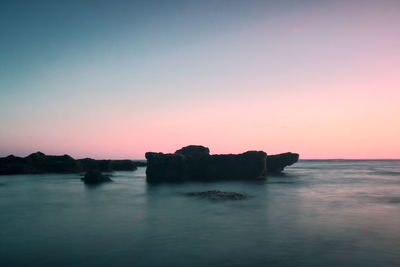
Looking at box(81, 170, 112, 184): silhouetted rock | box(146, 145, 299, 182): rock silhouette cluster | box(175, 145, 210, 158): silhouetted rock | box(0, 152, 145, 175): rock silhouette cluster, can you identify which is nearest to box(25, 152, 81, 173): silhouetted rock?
box(0, 152, 145, 175): rock silhouette cluster

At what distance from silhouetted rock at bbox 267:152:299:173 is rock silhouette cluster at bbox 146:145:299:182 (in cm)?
1830

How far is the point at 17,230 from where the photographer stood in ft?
65.2

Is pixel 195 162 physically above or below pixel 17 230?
above

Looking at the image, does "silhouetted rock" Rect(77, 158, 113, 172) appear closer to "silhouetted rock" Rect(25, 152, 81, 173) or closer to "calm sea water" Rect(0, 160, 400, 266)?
"silhouetted rock" Rect(25, 152, 81, 173)

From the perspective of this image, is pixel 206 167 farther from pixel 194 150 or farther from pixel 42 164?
pixel 42 164

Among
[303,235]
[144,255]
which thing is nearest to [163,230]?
[144,255]

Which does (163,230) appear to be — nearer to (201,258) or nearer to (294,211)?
(201,258)

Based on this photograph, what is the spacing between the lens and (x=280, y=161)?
85.6 metres

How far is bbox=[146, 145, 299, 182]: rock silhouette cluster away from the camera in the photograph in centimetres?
6272

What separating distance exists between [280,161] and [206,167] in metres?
30.9

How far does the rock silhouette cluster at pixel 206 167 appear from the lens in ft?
206

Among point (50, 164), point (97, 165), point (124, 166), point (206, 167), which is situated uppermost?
point (50, 164)

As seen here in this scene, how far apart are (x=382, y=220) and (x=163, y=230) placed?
1855 cm

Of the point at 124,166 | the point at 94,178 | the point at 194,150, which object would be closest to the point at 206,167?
the point at 194,150
